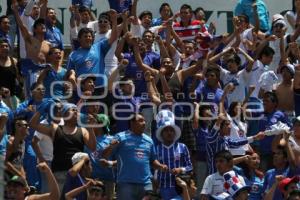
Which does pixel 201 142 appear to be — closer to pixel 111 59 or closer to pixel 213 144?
pixel 213 144

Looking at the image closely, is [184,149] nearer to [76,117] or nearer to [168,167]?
[168,167]

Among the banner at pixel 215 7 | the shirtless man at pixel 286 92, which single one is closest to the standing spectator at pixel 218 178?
the shirtless man at pixel 286 92

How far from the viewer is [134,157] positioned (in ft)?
57.6

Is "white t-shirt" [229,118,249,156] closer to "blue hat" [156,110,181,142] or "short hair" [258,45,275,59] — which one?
"blue hat" [156,110,181,142]

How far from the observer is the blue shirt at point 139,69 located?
65.7 feet

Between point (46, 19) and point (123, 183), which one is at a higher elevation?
point (46, 19)

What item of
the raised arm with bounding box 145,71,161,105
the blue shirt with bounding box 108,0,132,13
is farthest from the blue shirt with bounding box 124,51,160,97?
the blue shirt with bounding box 108,0,132,13

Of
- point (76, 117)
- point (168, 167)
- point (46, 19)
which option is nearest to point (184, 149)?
point (168, 167)

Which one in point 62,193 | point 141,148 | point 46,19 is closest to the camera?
point 62,193

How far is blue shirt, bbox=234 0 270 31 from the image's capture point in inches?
928

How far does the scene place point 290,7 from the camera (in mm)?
24688

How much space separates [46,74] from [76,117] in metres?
2.17

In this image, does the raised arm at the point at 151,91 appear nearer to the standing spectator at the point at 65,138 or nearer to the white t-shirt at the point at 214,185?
the standing spectator at the point at 65,138

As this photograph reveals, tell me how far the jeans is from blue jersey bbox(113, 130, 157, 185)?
51mm
